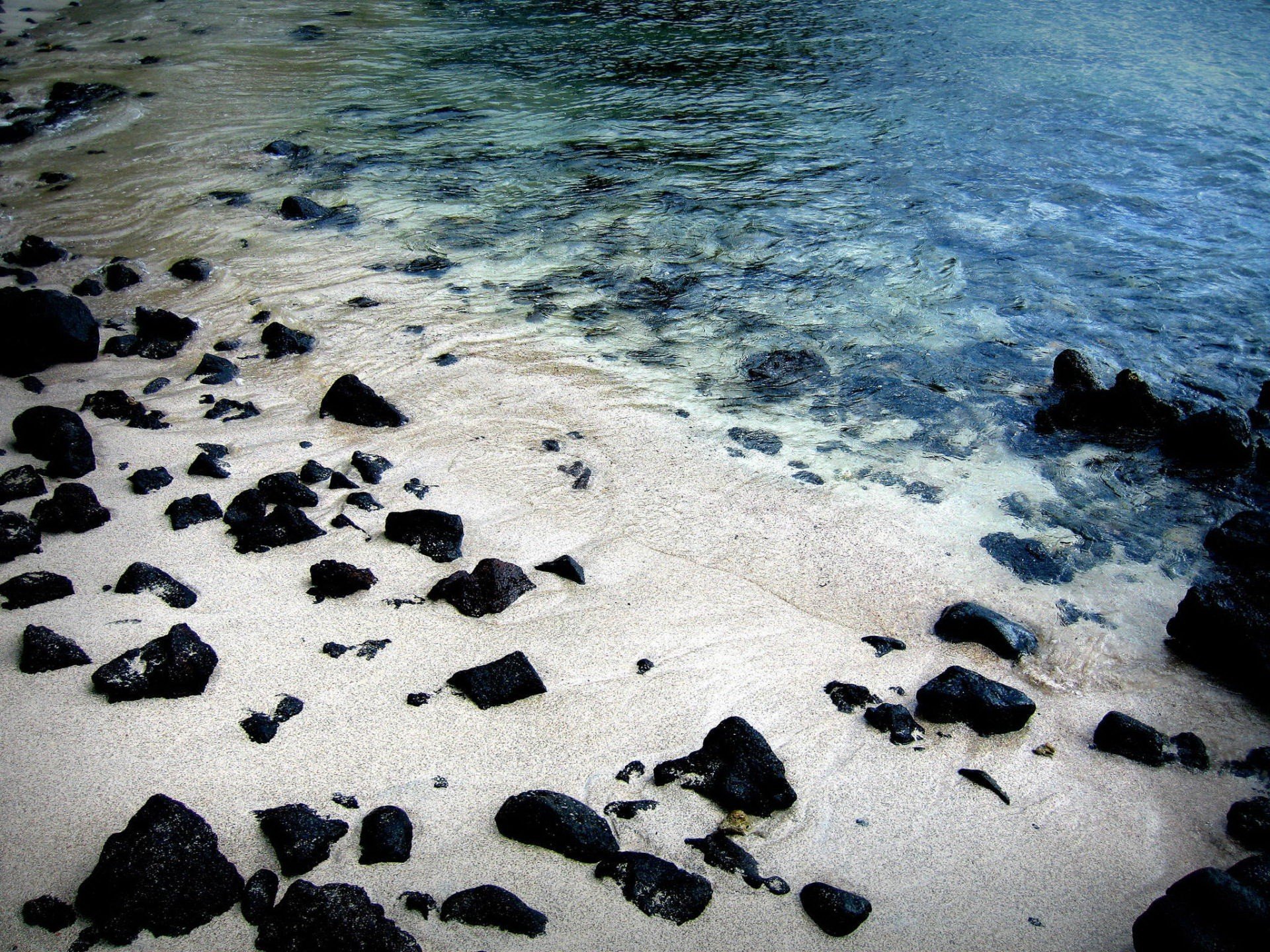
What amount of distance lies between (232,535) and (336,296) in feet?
9.37

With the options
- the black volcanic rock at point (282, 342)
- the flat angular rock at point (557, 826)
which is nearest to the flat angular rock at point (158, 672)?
the flat angular rock at point (557, 826)

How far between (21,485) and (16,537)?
0.49 m

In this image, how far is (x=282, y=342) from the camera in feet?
18.4

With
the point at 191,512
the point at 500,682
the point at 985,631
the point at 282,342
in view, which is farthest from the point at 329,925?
the point at 282,342

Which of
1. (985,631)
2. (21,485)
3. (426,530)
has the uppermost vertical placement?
(21,485)

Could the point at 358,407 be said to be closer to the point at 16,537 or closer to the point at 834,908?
the point at 16,537

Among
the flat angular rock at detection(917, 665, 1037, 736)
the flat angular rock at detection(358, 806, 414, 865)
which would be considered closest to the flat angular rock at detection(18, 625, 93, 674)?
the flat angular rock at detection(358, 806, 414, 865)

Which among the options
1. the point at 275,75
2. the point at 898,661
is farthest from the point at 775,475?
the point at 275,75

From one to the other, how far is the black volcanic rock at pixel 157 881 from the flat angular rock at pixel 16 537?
5.65 feet

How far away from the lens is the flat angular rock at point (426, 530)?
3.97m

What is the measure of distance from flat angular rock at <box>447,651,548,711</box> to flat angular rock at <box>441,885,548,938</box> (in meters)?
0.81

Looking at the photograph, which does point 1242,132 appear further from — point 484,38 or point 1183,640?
point 484,38

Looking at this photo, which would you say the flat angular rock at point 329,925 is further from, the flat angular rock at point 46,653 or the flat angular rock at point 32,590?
the flat angular rock at point 32,590

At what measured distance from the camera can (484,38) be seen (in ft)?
39.9
